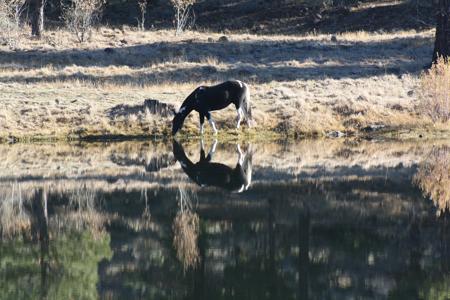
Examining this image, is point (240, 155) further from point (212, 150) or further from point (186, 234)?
point (186, 234)

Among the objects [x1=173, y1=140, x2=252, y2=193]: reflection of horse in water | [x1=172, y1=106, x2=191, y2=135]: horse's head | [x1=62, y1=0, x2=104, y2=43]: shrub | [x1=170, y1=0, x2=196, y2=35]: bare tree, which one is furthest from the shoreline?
[x1=170, y1=0, x2=196, y2=35]: bare tree

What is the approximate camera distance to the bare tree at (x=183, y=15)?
176ft

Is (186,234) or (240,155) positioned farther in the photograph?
(240,155)

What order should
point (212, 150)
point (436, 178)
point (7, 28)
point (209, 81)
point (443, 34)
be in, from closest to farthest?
point (436, 178)
point (212, 150)
point (443, 34)
point (209, 81)
point (7, 28)

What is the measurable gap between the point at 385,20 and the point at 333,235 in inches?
1793

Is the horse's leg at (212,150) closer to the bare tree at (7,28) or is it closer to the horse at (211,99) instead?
the horse at (211,99)

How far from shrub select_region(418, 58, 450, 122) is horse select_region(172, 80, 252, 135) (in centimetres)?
668

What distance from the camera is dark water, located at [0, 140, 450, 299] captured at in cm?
1350

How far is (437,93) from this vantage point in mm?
32219

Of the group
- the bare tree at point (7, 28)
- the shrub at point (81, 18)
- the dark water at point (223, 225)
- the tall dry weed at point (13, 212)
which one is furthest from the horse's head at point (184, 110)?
the shrub at point (81, 18)

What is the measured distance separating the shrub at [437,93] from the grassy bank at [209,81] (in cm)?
44

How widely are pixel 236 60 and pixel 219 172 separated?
65.5ft

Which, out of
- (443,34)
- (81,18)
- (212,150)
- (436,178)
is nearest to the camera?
(436,178)

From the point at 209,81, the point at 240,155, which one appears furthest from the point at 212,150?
the point at 209,81
